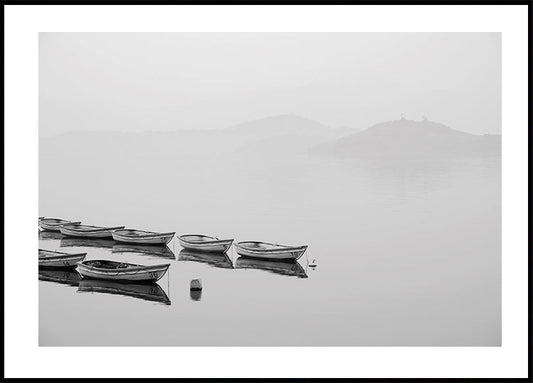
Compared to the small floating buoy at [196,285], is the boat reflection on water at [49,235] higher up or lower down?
higher up

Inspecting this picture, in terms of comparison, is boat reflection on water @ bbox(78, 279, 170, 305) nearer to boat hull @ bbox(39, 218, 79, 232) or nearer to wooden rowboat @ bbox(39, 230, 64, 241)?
wooden rowboat @ bbox(39, 230, 64, 241)

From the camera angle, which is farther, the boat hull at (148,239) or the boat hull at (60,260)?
the boat hull at (148,239)

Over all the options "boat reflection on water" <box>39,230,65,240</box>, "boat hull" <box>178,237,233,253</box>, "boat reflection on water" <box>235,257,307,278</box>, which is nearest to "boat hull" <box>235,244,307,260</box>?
"boat reflection on water" <box>235,257,307,278</box>

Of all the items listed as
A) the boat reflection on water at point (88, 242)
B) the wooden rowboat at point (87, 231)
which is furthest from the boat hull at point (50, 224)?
the boat reflection on water at point (88, 242)

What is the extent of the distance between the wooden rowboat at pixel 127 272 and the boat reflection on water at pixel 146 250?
864cm

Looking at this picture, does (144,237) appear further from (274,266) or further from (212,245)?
(274,266)

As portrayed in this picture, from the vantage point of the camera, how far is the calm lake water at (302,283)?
24.3 meters

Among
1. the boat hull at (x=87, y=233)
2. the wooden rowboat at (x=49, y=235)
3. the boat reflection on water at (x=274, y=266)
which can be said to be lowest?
the boat reflection on water at (x=274, y=266)

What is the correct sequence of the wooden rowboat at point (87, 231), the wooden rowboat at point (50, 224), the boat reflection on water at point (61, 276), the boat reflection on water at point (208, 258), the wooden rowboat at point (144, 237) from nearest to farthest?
the boat reflection on water at point (61, 276), the boat reflection on water at point (208, 258), the wooden rowboat at point (144, 237), the wooden rowboat at point (87, 231), the wooden rowboat at point (50, 224)

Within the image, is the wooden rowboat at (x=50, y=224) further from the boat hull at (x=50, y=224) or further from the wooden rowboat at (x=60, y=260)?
the wooden rowboat at (x=60, y=260)

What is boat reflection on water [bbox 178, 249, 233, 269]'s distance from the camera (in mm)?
36688

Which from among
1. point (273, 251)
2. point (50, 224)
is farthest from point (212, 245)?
point (50, 224)

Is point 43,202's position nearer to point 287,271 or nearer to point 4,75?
point 287,271
